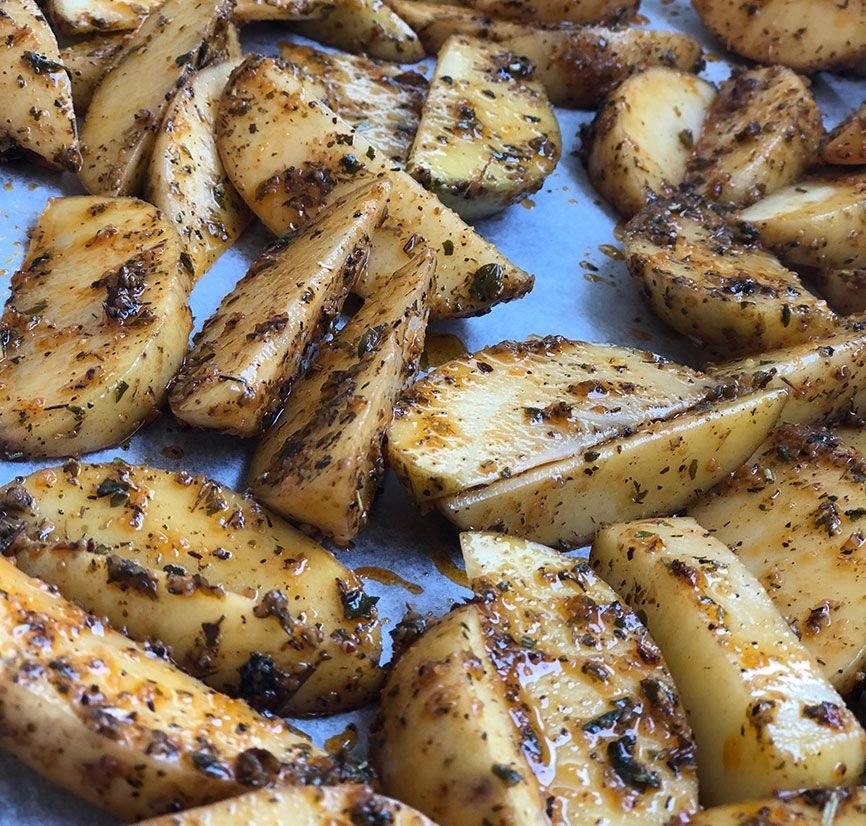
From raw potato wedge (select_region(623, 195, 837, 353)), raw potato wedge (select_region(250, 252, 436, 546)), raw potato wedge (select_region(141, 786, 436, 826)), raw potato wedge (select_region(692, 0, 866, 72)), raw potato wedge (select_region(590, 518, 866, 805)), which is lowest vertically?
raw potato wedge (select_region(141, 786, 436, 826))

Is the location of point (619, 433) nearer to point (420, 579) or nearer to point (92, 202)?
point (420, 579)

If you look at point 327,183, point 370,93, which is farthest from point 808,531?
point 370,93

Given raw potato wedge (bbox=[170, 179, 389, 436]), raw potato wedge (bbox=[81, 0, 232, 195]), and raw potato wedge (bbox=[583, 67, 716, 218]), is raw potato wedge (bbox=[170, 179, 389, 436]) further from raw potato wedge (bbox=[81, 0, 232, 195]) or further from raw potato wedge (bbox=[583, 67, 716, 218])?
raw potato wedge (bbox=[583, 67, 716, 218])

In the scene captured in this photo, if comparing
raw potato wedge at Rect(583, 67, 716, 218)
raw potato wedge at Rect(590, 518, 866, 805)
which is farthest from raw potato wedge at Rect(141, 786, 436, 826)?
raw potato wedge at Rect(583, 67, 716, 218)

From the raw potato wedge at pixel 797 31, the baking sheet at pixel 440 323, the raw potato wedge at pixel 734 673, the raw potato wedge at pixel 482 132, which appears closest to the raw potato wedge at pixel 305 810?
the baking sheet at pixel 440 323

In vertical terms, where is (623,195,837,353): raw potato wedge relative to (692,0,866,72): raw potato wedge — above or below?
below

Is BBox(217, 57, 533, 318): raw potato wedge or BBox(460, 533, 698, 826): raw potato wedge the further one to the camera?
BBox(217, 57, 533, 318): raw potato wedge
